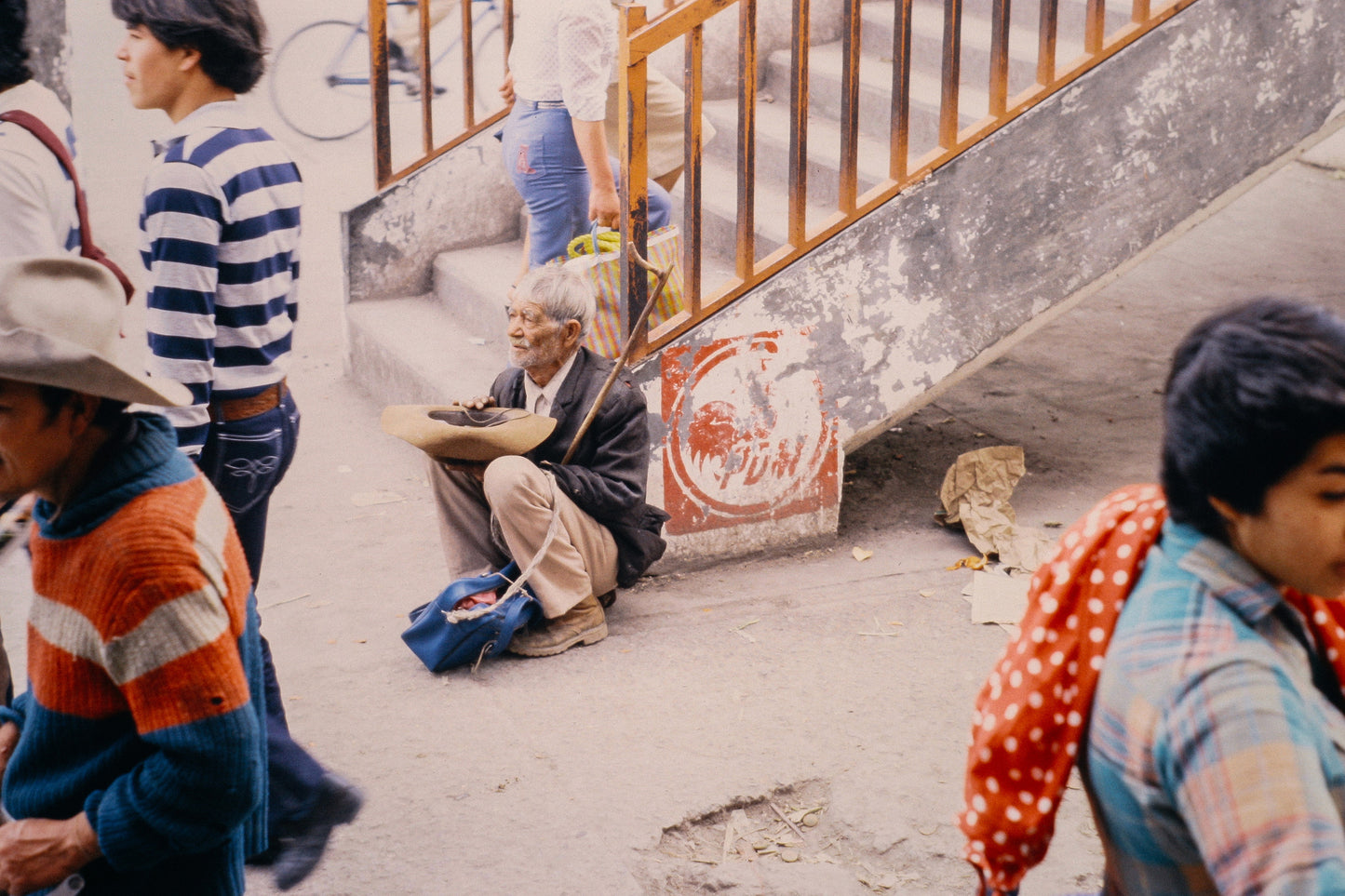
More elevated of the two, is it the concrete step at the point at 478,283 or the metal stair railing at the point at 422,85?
the metal stair railing at the point at 422,85

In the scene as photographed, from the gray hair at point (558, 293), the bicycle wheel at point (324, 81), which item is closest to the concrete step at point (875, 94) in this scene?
the gray hair at point (558, 293)

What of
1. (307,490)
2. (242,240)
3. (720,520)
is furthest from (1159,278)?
(242,240)

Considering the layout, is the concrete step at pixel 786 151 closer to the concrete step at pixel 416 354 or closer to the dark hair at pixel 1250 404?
the concrete step at pixel 416 354

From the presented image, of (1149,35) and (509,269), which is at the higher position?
(1149,35)

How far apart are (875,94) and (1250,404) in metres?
5.08

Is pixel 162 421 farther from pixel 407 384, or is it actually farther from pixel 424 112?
pixel 424 112

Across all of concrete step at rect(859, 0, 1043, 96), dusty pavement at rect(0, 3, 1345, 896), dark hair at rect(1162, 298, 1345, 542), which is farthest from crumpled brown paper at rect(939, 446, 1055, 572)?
dark hair at rect(1162, 298, 1345, 542)

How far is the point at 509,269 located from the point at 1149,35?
3.00 m

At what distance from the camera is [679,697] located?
4.06 metres

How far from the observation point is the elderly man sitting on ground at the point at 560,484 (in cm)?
424

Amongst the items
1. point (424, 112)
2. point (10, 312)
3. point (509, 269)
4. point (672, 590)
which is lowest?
point (672, 590)

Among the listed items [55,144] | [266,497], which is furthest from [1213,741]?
[55,144]

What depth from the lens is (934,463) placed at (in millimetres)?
5848

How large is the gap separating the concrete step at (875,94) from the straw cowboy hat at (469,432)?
2160 mm
